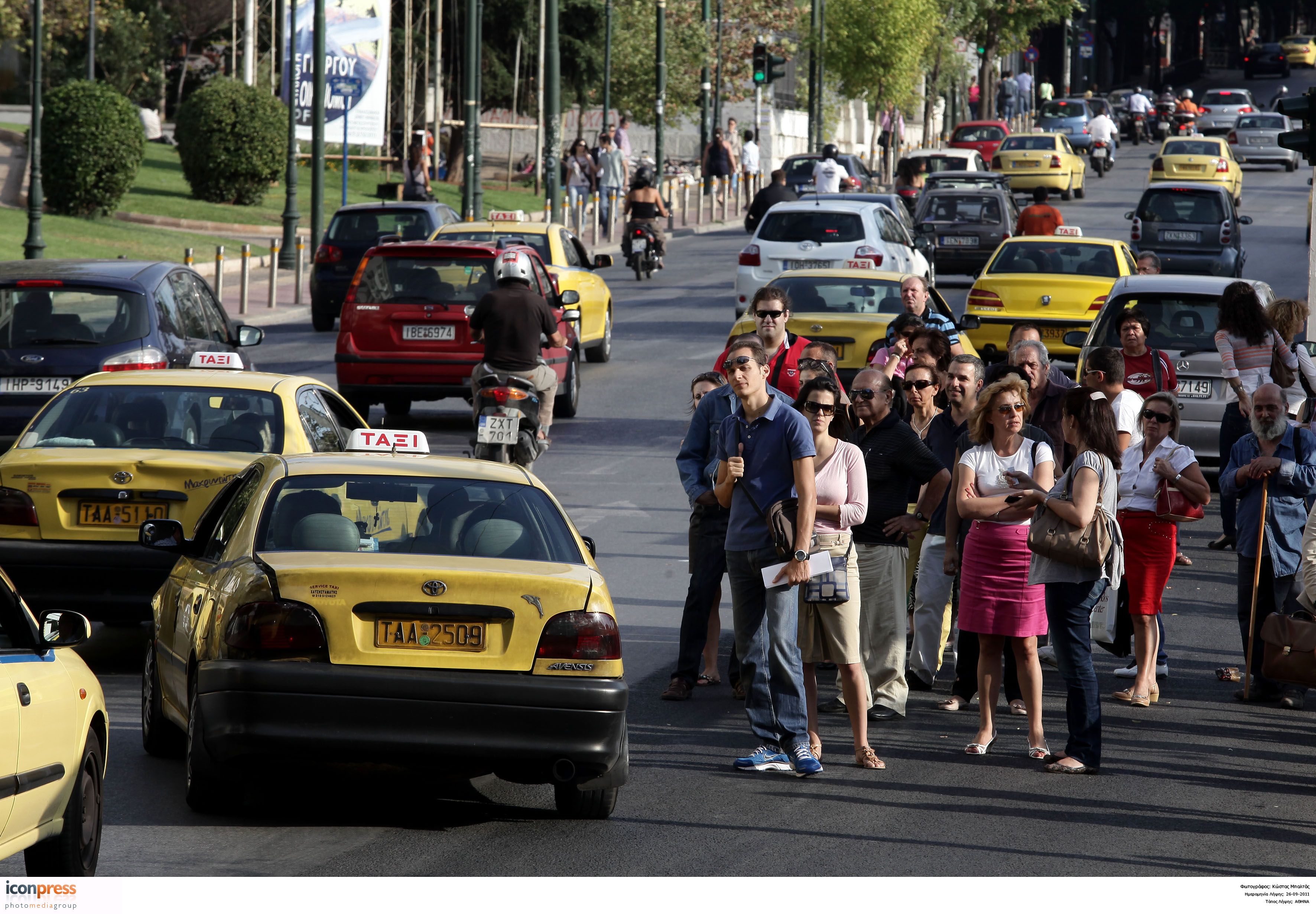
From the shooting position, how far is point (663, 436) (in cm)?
1892

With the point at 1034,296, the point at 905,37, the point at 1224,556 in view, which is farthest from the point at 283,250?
the point at 905,37

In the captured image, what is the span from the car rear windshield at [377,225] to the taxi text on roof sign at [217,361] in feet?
46.1

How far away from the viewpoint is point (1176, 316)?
16.7 metres

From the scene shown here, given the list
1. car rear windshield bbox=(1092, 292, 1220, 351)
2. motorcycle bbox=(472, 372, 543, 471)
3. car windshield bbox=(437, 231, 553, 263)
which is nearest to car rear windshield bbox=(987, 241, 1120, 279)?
car windshield bbox=(437, 231, 553, 263)

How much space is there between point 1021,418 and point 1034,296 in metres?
13.1

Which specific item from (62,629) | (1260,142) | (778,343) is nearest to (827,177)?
(778,343)

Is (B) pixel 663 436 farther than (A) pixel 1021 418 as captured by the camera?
Yes

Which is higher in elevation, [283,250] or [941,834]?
[283,250]

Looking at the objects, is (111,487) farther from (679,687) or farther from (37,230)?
(37,230)

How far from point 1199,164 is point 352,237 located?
90.8ft

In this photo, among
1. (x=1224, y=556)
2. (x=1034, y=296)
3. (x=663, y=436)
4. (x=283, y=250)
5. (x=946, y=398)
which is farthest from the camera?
(x=283, y=250)

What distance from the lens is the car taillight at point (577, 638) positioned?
6.94 metres

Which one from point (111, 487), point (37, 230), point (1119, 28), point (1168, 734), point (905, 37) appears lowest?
point (1168, 734)

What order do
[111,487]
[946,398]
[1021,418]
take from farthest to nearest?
1. [946,398]
2. [111,487]
3. [1021,418]
